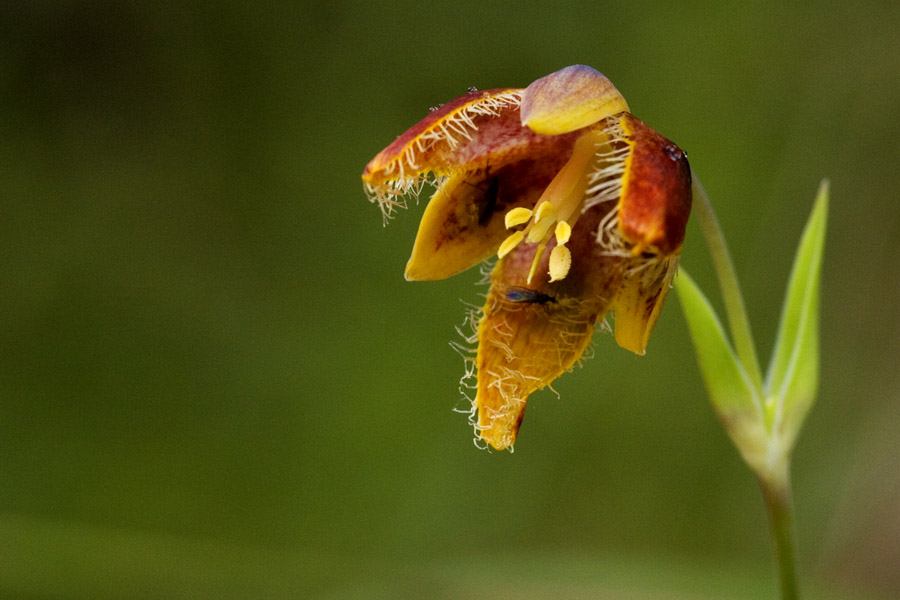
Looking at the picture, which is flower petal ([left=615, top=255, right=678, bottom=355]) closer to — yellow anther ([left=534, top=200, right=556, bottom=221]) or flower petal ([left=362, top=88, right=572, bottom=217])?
yellow anther ([left=534, top=200, right=556, bottom=221])

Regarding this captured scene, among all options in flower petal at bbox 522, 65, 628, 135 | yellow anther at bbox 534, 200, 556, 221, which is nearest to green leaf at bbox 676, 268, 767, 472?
yellow anther at bbox 534, 200, 556, 221

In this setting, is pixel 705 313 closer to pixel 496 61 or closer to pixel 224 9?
pixel 496 61

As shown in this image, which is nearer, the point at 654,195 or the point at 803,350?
the point at 654,195

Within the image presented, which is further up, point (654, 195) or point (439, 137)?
point (439, 137)

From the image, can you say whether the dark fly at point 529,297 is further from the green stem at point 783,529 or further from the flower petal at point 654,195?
the green stem at point 783,529

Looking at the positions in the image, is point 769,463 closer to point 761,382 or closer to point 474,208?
point 761,382

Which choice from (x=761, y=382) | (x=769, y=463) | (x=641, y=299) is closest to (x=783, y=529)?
(x=769, y=463)
